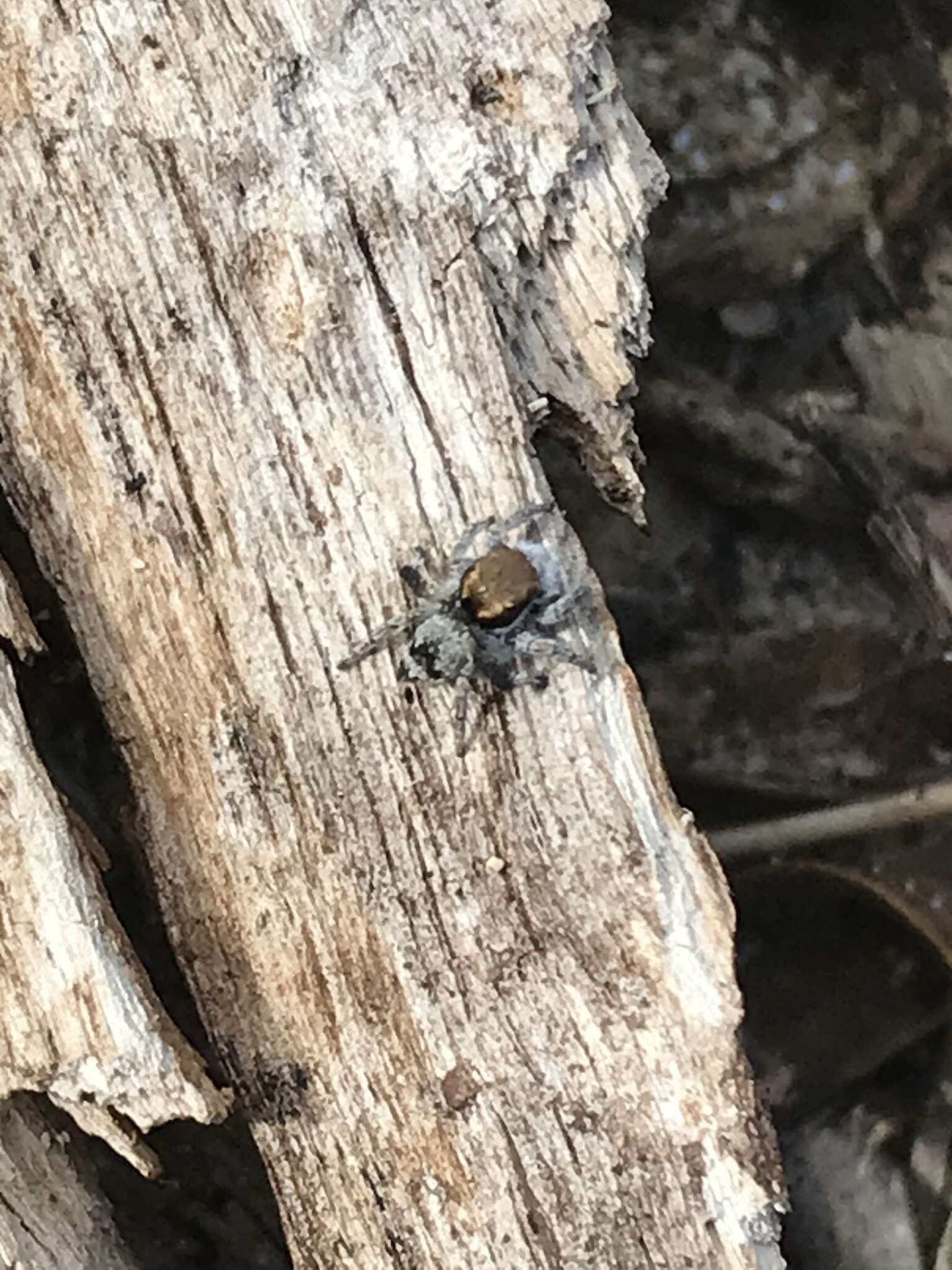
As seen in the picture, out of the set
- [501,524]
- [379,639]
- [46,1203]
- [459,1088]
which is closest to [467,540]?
[501,524]

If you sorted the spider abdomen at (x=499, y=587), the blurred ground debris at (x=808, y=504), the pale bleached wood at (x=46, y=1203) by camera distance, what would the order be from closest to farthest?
the spider abdomen at (x=499, y=587)
the pale bleached wood at (x=46, y=1203)
the blurred ground debris at (x=808, y=504)

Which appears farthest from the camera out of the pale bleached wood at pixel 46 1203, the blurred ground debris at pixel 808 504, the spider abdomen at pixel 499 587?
the blurred ground debris at pixel 808 504

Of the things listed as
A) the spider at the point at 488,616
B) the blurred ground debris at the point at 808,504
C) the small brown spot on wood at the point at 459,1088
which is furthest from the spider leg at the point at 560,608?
the blurred ground debris at the point at 808,504

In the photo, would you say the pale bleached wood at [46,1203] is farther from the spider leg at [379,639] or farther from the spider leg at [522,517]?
the spider leg at [522,517]

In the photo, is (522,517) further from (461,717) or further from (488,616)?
(461,717)

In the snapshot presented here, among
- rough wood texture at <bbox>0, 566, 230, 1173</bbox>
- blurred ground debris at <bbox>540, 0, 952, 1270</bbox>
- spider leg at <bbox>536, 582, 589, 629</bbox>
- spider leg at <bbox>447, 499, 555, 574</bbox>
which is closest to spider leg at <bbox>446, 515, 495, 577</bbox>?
spider leg at <bbox>447, 499, 555, 574</bbox>

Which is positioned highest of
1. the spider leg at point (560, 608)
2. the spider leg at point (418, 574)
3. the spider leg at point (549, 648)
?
the spider leg at point (418, 574)

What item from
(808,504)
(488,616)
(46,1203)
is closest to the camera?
(488,616)
